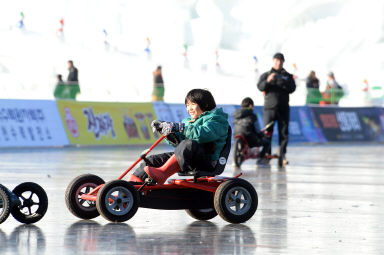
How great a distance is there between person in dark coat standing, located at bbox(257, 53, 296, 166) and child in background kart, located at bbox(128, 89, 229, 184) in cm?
823

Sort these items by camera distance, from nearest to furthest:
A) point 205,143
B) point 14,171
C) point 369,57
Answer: point 205,143 → point 14,171 → point 369,57

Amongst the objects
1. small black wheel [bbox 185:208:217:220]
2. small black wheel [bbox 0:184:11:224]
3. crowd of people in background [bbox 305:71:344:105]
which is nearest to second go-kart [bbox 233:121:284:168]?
small black wheel [bbox 185:208:217:220]

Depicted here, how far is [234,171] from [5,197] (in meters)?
8.88

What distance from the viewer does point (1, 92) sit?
2448 cm

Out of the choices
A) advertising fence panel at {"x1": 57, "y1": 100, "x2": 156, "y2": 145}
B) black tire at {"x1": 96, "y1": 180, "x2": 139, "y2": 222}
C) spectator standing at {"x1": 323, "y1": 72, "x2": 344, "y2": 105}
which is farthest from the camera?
spectator standing at {"x1": 323, "y1": 72, "x2": 344, "y2": 105}

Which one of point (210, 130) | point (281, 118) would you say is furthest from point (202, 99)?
point (281, 118)

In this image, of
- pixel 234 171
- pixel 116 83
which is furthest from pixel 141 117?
pixel 234 171

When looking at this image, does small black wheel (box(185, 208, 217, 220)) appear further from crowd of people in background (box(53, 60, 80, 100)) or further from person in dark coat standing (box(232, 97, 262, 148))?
crowd of people in background (box(53, 60, 80, 100))

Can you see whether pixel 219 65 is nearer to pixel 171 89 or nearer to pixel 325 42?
pixel 325 42

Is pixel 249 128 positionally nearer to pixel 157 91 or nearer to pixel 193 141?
pixel 193 141

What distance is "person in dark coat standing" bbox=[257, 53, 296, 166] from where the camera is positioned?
16.9 metres

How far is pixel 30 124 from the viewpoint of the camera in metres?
23.7

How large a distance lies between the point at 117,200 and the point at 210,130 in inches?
41.1

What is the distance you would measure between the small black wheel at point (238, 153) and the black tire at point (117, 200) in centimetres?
955
